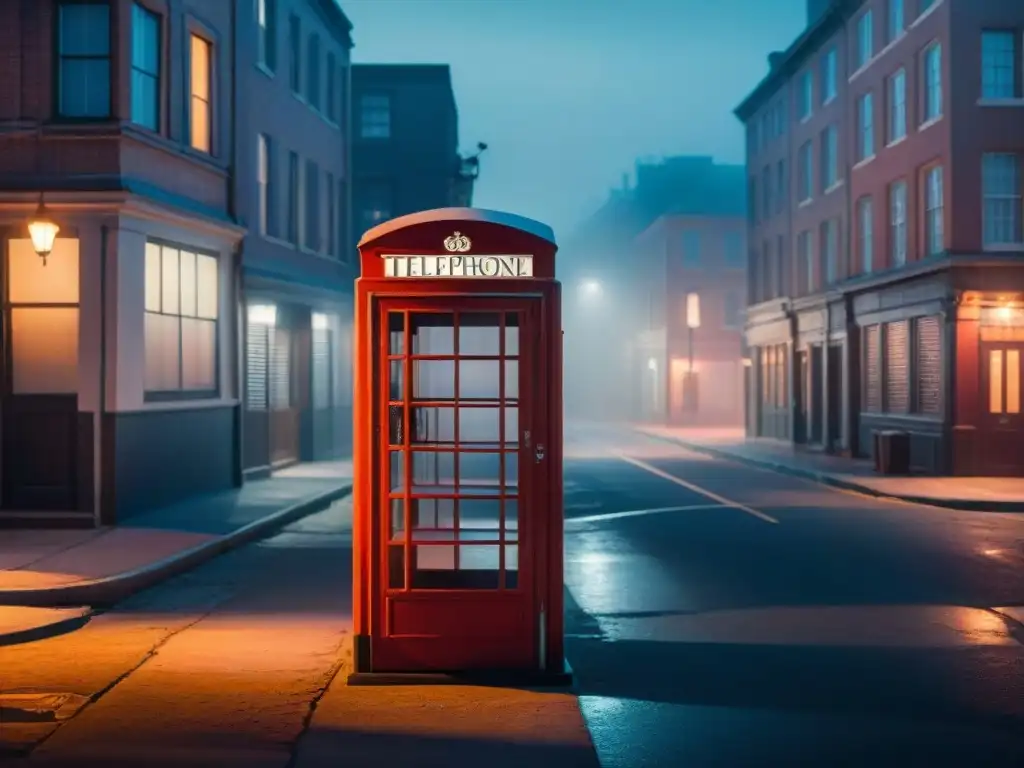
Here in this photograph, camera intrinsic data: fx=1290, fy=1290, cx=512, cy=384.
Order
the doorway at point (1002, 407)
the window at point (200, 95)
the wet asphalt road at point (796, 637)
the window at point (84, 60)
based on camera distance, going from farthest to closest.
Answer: the doorway at point (1002, 407)
the window at point (200, 95)
the window at point (84, 60)
the wet asphalt road at point (796, 637)

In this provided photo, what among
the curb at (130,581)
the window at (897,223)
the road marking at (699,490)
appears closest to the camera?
the curb at (130,581)

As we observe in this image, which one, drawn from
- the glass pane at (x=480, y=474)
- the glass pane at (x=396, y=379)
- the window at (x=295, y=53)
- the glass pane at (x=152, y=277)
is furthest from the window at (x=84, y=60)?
the window at (x=295, y=53)

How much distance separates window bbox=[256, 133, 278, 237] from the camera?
88.4ft

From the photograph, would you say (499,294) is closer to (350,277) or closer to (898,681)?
(898,681)

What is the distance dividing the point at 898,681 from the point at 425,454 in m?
3.46

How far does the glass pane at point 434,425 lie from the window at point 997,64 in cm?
2277

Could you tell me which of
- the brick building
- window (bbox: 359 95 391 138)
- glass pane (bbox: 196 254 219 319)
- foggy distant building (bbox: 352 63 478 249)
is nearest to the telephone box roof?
glass pane (bbox: 196 254 219 319)

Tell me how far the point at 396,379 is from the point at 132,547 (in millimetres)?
7318

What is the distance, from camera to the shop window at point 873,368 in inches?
1298

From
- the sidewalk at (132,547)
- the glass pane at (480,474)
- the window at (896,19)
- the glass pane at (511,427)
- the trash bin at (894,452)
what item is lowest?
the sidewalk at (132,547)

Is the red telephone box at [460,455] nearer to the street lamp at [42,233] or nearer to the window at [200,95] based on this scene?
the street lamp at [42,233]

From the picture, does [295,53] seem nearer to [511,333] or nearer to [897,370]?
[897,370]

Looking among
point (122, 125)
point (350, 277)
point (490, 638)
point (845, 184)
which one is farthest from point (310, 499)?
point (845, 184)

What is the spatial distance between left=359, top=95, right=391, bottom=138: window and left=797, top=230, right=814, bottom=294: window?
1454cm
